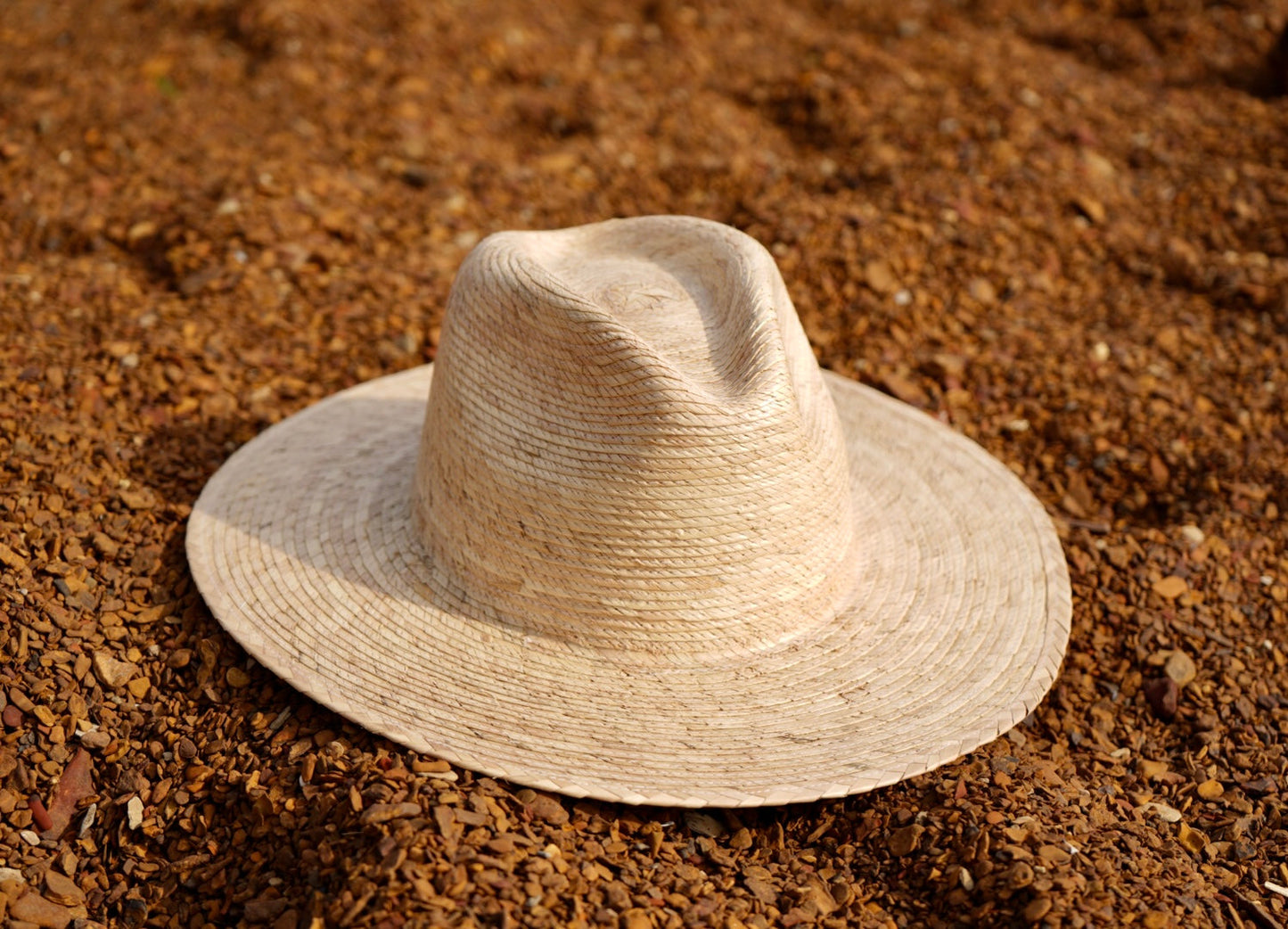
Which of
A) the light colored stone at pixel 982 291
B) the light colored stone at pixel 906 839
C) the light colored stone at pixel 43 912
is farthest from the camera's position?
the light colored stone at pixel 982 291

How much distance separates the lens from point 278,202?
5.96 meters

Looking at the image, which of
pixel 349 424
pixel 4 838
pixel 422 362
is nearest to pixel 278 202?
pixel 422 362

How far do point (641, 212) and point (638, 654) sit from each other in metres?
3.56

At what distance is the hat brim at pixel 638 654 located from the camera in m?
3.23

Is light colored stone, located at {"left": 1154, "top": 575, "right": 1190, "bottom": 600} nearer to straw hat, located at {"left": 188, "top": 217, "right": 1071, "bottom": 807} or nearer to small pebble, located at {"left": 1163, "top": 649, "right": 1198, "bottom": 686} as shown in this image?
small pebble, located at {"left": 1163, "top": 649, "right": 1198, "bottom": 686}

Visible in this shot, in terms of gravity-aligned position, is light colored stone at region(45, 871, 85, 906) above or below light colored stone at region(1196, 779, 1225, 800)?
below

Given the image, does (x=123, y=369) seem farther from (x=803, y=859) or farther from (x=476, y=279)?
(x=803, y=859)

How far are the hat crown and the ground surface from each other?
577 mm

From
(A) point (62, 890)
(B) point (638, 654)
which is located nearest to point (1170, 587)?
(B) point (638, 654)

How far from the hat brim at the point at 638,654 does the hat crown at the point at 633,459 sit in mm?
115

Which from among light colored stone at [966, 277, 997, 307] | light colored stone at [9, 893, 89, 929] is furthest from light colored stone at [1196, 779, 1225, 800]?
light colored stone at [9, 893, 89, 929]

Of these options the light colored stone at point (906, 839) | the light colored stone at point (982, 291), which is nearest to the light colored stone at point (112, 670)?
the light colored stone at point (906, 839)

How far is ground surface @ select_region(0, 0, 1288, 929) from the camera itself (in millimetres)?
3217

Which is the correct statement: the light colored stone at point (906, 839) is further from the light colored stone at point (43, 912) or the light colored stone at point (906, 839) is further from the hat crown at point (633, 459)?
the light colored stone at point (43, 912)
